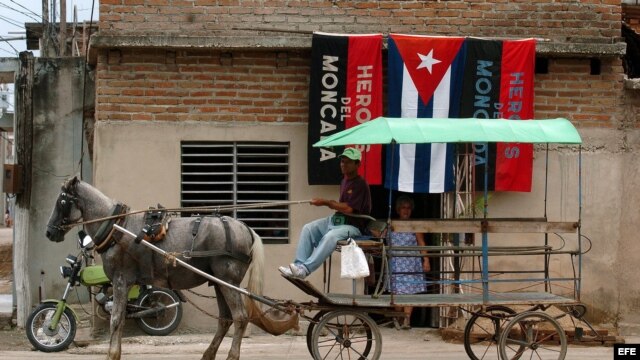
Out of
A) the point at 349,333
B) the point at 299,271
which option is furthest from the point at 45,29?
the point at 349,333

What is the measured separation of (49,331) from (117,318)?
246cm

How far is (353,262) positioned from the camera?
28.7 feet

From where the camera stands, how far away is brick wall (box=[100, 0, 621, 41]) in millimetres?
12125

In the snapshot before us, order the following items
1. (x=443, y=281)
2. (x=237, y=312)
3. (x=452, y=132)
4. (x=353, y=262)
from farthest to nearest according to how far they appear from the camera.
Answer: (x=237, y=312)
(x=443, y=281)
(x=452, y=132)
(x=353, y=262)

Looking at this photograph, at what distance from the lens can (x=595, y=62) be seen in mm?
12516

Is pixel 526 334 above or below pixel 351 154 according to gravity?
below

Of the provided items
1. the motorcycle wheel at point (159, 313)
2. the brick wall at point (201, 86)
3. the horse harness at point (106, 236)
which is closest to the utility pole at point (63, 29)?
the brick wall at point (201, 86)

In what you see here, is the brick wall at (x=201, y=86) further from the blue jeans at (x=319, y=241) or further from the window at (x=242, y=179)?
the blue jeans at (x=319, y=241)

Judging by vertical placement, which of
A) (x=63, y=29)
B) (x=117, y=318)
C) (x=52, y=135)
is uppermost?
(x=63, y=29)

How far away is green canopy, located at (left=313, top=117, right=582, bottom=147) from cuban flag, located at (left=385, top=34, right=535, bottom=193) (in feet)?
8.48

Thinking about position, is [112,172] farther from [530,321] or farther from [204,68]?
[530,321]

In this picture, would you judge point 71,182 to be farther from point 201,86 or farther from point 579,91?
point 579,91

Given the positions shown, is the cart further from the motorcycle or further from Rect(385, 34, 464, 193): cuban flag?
the motorcycle

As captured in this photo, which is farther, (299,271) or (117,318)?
(117,318)
